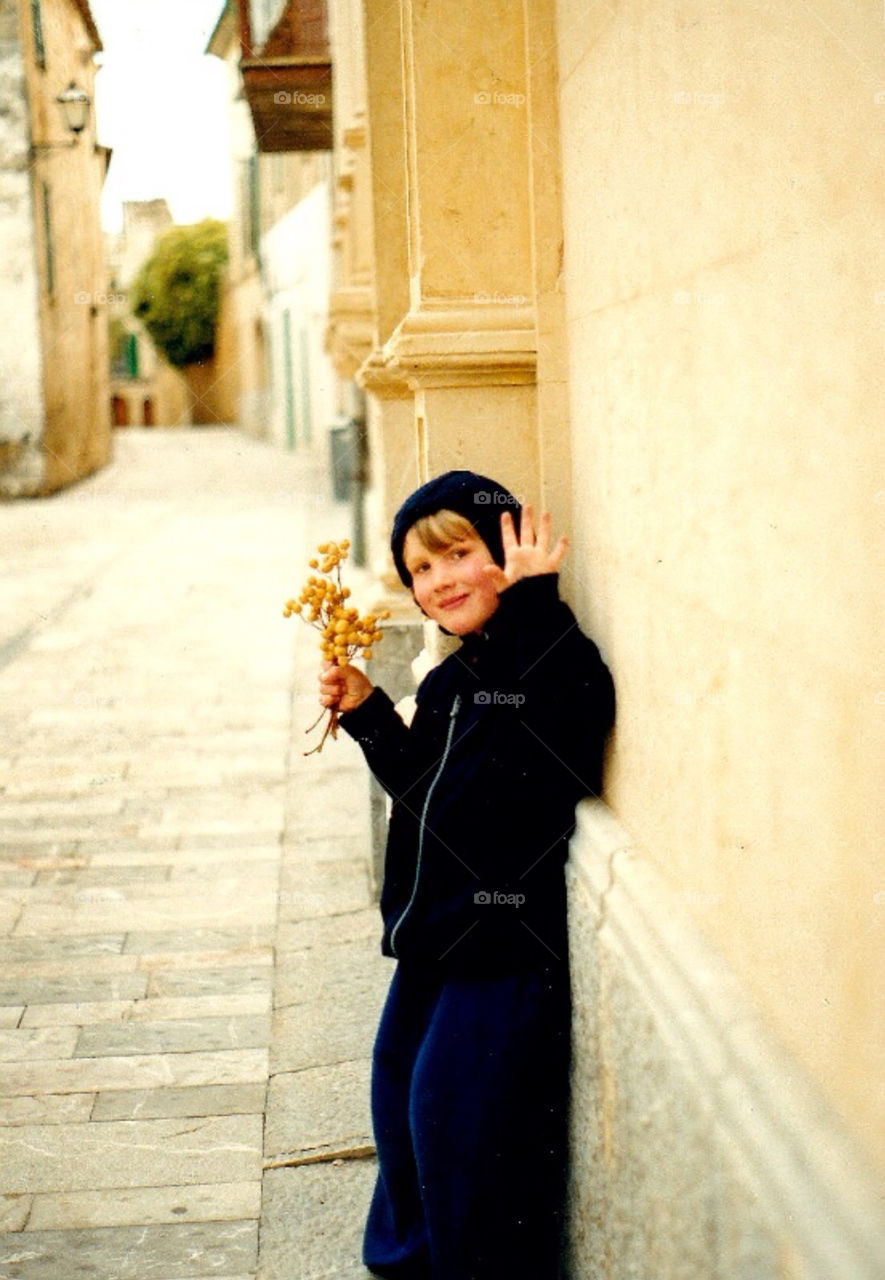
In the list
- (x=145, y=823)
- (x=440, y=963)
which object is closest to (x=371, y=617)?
(x=440, y=963)

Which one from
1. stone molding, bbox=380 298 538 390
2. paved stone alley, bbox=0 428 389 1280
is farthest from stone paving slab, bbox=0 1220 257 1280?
stone molding, bbox=380 298 538 390

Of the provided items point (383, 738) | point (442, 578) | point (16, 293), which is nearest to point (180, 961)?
point (383, 738)

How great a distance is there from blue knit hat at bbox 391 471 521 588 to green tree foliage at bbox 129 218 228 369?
44.3 m

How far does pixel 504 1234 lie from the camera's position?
237cm

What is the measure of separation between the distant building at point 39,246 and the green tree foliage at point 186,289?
68.0 ft

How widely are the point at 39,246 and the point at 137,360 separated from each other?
111 feet

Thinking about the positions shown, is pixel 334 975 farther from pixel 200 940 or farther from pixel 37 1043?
pixel 37 1043

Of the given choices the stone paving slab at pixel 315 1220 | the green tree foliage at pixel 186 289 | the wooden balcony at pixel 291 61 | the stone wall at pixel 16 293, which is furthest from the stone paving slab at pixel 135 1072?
the green tree foliage at pixel 186 289

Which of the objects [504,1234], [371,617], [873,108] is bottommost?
[504,1234]

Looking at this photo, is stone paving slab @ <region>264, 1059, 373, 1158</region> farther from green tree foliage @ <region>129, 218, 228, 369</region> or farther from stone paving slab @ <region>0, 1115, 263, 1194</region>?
green tree foliage @ <region>129, 218, 228, 369</region>

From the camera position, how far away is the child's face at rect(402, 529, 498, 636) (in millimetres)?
2498

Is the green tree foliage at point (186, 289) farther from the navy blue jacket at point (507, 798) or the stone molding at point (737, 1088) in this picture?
the stone molding at point (737, 1088)

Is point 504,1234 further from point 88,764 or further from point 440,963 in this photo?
point 88,764

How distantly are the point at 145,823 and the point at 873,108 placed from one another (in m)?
5.15
